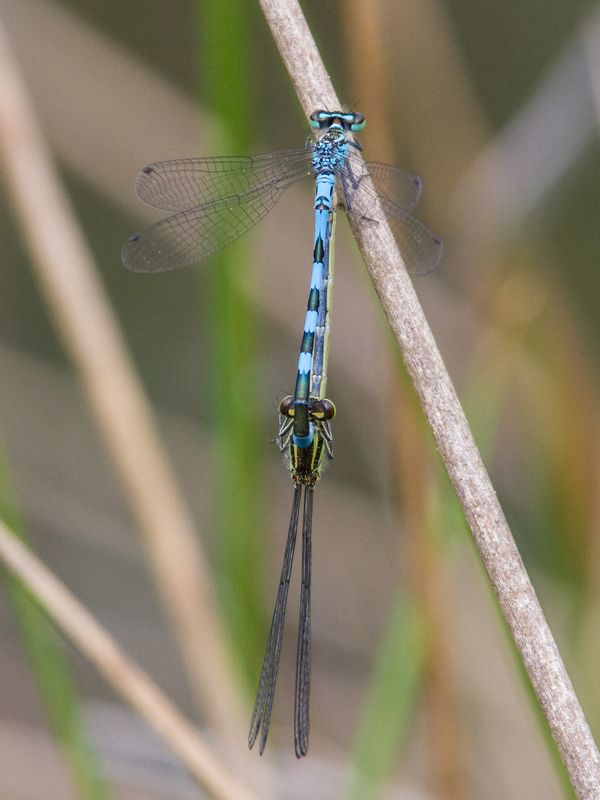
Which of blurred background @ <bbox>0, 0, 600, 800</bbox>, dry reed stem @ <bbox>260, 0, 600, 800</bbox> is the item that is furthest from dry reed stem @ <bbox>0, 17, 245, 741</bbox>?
dry reed stem @ <bbox>260, 0, 600, 800</bbox>

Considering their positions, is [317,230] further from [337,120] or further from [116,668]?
[116,668]

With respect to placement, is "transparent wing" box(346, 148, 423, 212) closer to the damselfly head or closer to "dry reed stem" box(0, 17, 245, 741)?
the damselfly head

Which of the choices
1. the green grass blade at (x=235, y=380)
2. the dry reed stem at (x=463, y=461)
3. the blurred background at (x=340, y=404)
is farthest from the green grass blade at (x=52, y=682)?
the dry reed stem at (x=463, y=461)

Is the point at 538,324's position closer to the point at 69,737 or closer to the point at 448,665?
the point at 448,665

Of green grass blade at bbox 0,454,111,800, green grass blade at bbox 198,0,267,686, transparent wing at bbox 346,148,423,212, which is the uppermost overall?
transparent wing at bbox 346,148,423,212

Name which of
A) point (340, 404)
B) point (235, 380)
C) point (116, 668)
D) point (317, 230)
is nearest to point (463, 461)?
point (235, 380)

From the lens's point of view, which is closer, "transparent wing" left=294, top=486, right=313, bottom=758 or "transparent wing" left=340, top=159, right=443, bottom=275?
"transparent wing" left=294, top=486, right=313, bottom=758

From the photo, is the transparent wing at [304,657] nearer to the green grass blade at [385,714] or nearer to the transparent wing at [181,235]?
the green grass blade at [385,714]
